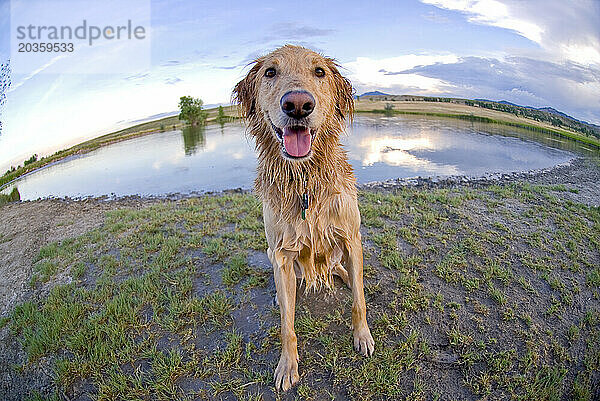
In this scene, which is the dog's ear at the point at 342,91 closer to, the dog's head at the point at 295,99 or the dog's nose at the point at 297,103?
the dog's head at the point at 295,99

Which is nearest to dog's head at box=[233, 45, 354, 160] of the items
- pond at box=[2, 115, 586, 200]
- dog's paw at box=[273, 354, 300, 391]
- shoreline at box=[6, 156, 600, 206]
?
dog's paw at box=[273, 354, 300, 391]

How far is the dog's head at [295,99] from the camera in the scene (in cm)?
246

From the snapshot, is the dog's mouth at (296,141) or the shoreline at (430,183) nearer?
the dog's mouth at (296,141)

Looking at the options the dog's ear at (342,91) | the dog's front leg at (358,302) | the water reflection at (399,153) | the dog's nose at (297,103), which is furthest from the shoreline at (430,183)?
the dog's nose at (297,103)

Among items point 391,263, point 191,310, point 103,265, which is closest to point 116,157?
point 103,265

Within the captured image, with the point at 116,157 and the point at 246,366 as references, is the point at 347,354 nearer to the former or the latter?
the point at 246,366

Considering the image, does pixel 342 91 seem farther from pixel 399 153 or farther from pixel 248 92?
pixel 399 153

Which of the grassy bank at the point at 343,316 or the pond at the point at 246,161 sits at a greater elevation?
the pond at the point at 246,161

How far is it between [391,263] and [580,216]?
4.70 meters

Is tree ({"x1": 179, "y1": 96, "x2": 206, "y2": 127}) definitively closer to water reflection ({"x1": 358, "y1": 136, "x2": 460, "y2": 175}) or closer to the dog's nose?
water reflection ({"x1": 358, "y1": 136, "x2": 460, "y2": 175})

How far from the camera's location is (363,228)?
20.0ft

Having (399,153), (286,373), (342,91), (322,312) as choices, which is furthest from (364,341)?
(399,153)

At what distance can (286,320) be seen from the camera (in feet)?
10.0

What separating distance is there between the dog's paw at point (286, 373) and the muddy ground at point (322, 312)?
0.10m
